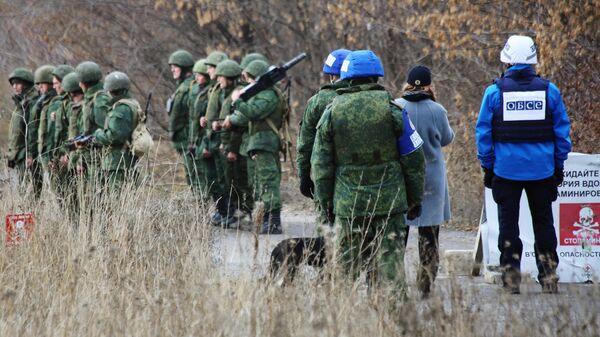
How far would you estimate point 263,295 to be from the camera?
6.74 m

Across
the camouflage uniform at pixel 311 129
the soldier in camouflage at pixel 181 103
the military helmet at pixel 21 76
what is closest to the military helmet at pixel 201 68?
the soldier in camouflage at pixel 181 103

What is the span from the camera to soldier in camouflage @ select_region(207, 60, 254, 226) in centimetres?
1402

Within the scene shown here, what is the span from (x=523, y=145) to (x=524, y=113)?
218mm

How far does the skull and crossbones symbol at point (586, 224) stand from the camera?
942cm

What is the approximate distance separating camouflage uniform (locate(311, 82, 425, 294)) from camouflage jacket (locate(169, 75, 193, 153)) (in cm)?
763

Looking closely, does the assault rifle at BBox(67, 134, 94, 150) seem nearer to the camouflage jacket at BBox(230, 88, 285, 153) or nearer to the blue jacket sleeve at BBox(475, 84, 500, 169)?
the camouflage jacket at BBox(230, 88, 285, 153)

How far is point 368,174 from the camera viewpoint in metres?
7.43

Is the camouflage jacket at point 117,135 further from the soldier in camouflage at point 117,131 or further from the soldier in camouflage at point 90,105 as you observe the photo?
the soldier in camouflage at point 90,105

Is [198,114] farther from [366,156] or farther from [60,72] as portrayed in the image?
[366,156]

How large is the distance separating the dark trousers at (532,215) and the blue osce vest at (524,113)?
1.04ft

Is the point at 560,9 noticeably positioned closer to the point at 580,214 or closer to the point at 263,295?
the point at 580,214

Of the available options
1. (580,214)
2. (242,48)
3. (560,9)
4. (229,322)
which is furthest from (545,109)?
(242,48)

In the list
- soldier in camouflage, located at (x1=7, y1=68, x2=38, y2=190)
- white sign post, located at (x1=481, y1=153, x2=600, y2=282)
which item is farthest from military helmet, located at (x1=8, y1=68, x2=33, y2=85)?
white sign post, located at (x1=481, y1=153, x2=600, y2=282)

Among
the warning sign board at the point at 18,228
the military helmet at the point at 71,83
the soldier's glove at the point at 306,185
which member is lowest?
the warning sign board at the point at 18,228
